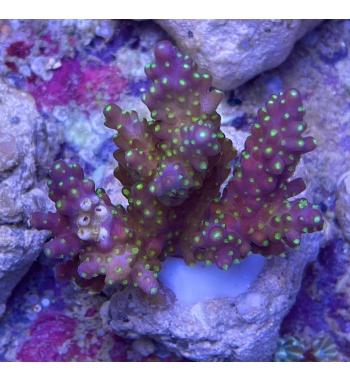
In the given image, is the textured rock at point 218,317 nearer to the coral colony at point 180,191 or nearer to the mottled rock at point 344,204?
the coral colony at point 180,191

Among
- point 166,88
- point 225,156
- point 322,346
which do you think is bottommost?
point 322,346

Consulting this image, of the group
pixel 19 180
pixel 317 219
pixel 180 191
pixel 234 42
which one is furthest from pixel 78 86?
pixel 317 219

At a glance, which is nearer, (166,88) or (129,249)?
(166,88)

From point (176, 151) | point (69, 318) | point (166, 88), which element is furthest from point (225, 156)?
point (69, 318)

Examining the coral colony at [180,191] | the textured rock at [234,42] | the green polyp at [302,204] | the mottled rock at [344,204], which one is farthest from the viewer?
the mottled rock at [344,204]

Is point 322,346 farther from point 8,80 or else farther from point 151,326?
point 8,80

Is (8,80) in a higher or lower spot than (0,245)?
higher

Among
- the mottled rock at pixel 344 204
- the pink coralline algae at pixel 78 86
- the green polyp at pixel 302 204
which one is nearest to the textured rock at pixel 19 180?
the pink coralline algae at pixel 78 86

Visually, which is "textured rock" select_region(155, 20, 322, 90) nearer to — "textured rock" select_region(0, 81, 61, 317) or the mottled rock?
the mottled rock
